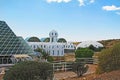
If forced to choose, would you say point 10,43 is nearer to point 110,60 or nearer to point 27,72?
point 110,60

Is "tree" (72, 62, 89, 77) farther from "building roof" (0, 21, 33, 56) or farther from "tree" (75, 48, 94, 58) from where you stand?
"tree" (75, 48, 94, 58)

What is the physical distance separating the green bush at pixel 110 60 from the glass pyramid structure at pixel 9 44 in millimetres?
20671

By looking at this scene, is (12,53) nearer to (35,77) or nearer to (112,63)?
(112,63)

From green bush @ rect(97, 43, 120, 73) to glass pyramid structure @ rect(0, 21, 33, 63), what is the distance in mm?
20671

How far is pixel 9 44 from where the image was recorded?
39.6 m

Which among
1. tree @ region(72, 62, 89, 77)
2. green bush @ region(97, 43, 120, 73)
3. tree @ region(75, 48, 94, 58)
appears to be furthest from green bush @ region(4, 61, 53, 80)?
tree @ region(75, 48, 94, 58)

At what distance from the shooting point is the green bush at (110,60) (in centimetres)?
1825

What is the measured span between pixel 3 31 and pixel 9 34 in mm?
963

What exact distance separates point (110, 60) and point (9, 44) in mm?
23298

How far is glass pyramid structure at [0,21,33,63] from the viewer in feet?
125

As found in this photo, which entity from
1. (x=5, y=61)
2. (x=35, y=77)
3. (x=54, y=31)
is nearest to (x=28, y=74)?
Answer: (x=35, y=77)

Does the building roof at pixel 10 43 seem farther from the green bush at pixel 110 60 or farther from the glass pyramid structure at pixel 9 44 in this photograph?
the green bush at pixel 110 60

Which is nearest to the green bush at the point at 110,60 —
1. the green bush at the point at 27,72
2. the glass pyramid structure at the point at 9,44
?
the green bush at the point at 27,72

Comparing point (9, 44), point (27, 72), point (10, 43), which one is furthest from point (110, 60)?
point (10, 43)
